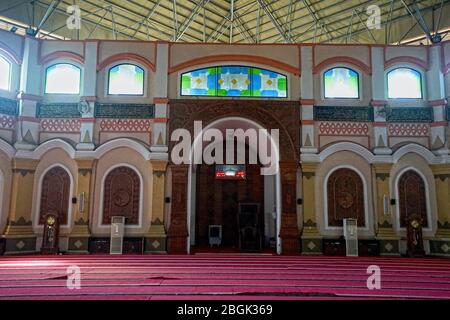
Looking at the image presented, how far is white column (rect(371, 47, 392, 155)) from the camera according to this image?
35.5 feet

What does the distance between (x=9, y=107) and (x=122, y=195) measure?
396 centimetres

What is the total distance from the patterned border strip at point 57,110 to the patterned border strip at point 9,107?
556 mm

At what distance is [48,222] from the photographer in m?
10.2

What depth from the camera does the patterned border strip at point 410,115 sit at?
35.9 feet

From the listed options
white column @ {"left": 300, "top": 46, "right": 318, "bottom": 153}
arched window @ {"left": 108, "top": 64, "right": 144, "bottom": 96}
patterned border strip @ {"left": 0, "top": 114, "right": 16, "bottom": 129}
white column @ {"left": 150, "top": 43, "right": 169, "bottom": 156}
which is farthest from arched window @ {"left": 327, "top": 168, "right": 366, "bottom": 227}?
patterned border strip @ {"left": 0, "top": 114, "right": 16, "bottom": 129}

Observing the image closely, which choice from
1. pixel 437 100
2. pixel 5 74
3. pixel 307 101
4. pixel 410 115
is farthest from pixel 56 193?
pixel 437 100

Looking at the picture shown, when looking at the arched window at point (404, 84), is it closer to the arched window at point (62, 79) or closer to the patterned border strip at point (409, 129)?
the patterned border strip at point (409, 129)

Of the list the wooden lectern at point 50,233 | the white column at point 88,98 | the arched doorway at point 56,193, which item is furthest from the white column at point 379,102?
the wooden lectern at point 50,233

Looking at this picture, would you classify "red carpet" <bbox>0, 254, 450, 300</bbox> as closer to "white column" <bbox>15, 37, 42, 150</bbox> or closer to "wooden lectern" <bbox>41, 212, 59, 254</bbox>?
"wooden lectern" <bbox>41, 212, 59, 254</bbox>

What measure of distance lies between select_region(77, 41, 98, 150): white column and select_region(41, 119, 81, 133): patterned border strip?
217 mm
